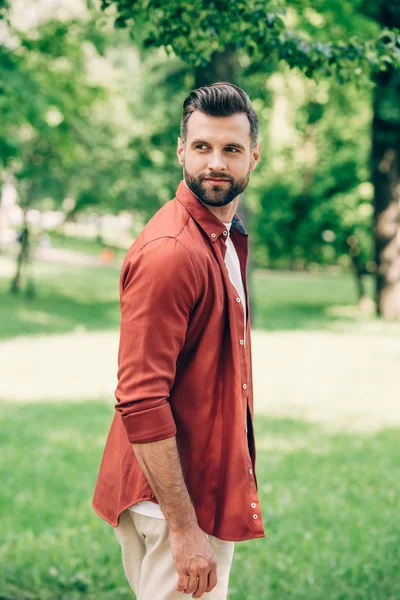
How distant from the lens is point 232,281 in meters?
2.32

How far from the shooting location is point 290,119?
28.0 metres

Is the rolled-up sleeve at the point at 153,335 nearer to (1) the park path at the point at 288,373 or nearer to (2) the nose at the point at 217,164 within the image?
(2) the nose at the point at 217,164

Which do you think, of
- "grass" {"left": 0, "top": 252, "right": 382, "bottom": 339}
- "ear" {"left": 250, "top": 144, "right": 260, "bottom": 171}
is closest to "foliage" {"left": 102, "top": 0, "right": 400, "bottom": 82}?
"ear" {"left": 250, "top": 144, "right": 260, "bottom": 171}

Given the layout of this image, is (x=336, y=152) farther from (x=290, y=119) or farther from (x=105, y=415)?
(x=105, y=415)

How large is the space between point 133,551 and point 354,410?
6.74 meters

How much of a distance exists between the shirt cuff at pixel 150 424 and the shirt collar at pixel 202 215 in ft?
1.69

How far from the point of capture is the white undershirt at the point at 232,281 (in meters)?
2.18

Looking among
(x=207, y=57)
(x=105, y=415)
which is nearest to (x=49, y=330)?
(x=105, y=415)

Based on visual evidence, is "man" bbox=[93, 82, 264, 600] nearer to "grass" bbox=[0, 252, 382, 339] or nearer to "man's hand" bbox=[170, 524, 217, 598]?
"man's hand" bbox=[170, 524, 217, 598]

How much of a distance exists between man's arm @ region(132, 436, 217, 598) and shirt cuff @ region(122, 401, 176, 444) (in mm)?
27

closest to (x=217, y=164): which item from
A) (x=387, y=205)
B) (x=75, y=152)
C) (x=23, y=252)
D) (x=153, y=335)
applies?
(x=153, y=335)

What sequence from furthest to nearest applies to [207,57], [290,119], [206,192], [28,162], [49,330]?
[290,119]
[28,162]
[49,330]
[207,57]
[206,192]

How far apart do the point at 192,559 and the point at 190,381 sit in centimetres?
47

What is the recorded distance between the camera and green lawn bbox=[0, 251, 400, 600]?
13.6ft
